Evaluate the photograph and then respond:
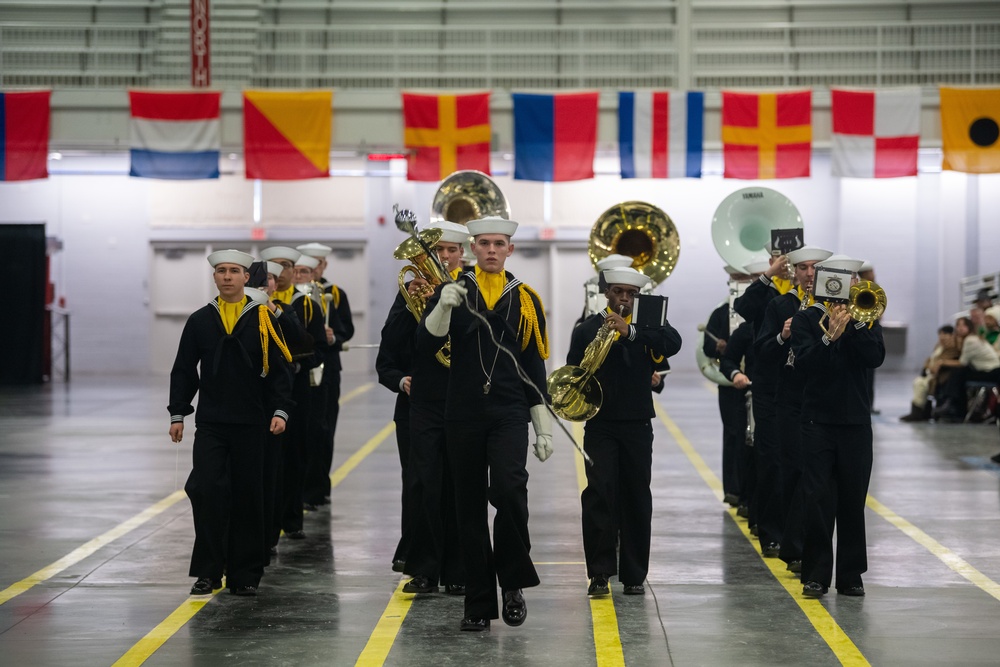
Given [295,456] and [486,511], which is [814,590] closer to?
[486,511]

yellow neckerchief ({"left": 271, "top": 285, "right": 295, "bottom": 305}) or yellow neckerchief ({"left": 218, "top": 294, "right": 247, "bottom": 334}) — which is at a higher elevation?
yellow neckerchief ({"left": 271, "top": 285, "right": 295, "bottom": 305})

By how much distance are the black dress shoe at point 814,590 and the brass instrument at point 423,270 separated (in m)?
2.50

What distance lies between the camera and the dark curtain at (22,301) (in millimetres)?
27578

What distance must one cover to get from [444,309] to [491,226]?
1.77ft

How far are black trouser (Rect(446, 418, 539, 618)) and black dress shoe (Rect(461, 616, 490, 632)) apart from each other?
27 mm

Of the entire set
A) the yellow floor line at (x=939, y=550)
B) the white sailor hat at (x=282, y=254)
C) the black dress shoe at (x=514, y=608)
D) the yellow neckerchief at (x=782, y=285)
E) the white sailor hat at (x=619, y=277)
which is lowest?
the yellow floor line at (x=939, y=550)

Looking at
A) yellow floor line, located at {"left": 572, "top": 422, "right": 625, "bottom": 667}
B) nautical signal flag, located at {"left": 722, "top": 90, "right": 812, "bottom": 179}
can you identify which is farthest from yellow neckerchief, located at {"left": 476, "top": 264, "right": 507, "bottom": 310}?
nautical signal flag, located at {"left": 722, "top": 90, "right": 812, "bottom": 179}

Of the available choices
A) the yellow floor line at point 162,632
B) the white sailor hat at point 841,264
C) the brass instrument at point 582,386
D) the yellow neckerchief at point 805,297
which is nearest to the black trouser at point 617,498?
the brass instrument at point 582,386

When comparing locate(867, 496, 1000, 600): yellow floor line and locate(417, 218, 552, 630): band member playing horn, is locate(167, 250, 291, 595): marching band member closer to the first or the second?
locate(417, 218, 552, 630): band member playing horn

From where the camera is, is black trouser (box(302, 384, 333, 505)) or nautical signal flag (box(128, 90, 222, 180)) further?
nautical signal flag (box(128, 90, 222, 180))

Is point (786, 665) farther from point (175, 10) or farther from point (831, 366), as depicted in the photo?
point (175, 10)

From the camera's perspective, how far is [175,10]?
25.2 m

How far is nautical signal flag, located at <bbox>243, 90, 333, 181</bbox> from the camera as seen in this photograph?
77.0 feet

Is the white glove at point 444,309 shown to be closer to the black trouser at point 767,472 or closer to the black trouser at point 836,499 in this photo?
the black trouser at point 836,499
